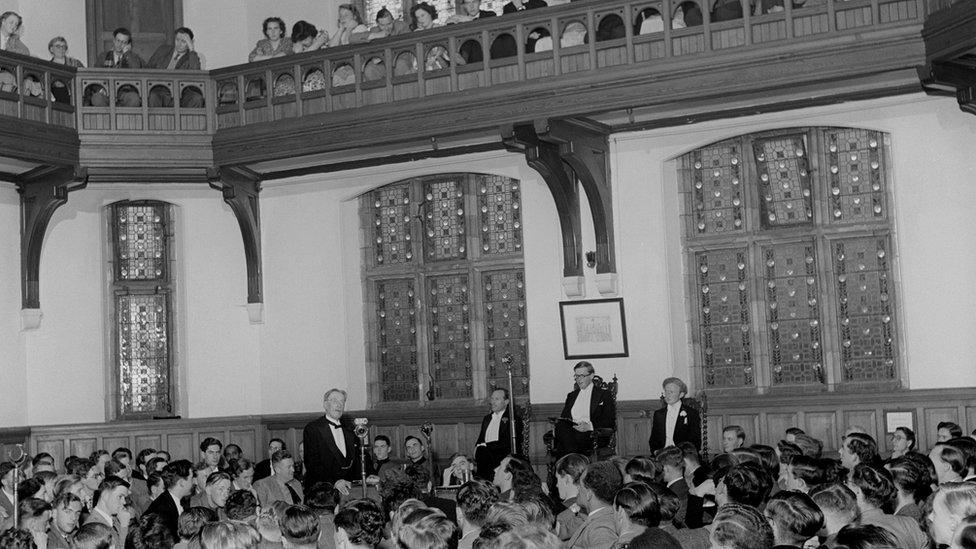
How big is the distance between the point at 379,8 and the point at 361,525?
12.9m

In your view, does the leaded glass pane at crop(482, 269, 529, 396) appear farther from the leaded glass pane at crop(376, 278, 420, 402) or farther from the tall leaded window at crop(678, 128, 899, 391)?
the tall leaded window at crop(678, 128, 899, 391)

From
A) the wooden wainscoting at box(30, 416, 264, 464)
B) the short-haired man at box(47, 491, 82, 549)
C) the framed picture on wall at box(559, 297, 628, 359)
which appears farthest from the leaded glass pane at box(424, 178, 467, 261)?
the short-haired man at box(47, 491, 82, 549)

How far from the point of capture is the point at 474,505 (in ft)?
24.4

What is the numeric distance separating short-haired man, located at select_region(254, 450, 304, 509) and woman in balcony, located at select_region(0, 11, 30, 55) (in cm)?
712

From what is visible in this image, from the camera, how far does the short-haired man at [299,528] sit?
6.84 metres

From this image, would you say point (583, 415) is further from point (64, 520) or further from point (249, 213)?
point (64, 520)

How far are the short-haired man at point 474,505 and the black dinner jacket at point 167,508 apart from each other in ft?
9.81

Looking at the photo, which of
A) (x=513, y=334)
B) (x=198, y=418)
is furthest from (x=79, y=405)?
(x=513, y=334)

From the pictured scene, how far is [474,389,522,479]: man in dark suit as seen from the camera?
1441 centimetres

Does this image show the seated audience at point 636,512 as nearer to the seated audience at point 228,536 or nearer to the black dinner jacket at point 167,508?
the seated audience at point 228,536

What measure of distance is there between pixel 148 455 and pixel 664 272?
20.1ft

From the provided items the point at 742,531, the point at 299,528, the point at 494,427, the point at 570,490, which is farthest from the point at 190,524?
the point at 494,427

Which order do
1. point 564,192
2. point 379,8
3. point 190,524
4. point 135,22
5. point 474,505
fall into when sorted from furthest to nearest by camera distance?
point 379,8 < point 135,22 < point 564,192 < point 190,524 < point 474,505

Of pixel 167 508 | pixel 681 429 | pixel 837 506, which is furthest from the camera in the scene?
pixel 681 429
